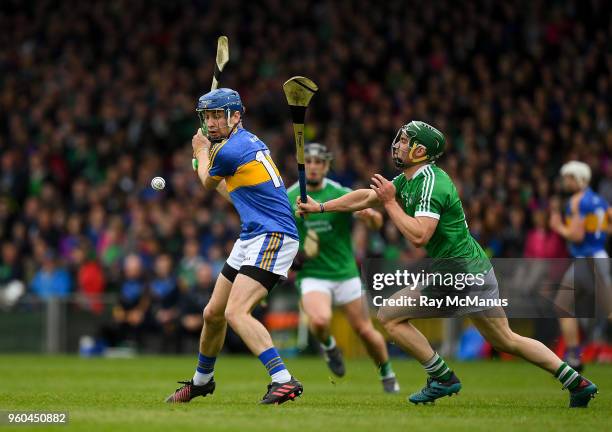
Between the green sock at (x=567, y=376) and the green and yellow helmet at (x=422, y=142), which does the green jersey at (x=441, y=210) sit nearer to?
the green and yellow helmet at (x=422, y=142)

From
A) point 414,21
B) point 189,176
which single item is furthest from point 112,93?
point 414,21

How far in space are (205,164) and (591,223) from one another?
6.88 m

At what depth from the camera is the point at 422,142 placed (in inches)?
397

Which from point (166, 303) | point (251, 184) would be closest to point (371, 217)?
point (251, 184)

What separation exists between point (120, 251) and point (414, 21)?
7.64 metres

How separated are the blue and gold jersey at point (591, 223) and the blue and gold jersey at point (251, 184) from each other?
6294 mm

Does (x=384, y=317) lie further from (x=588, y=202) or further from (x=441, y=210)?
(x=588, y=202)

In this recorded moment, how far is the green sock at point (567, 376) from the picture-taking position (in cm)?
963

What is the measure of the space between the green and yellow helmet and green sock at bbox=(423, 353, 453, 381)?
5.51 ft

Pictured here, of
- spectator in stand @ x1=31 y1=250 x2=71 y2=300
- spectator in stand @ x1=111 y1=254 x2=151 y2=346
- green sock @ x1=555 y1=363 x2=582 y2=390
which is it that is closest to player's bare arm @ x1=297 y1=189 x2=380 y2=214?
green sock @ x1=555 y1=363 x2=582 y2=390

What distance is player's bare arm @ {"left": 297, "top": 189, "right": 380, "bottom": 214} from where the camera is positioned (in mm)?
10195

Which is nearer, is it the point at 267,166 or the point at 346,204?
the point at 267,166

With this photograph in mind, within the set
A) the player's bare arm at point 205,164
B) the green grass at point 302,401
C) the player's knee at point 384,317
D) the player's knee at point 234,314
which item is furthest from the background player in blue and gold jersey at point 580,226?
the player's knee at point 234,314

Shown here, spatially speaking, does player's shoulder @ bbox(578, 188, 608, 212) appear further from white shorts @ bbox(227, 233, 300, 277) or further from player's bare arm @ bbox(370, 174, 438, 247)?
white shorts @ bbox(227, 233, 300, 277)
